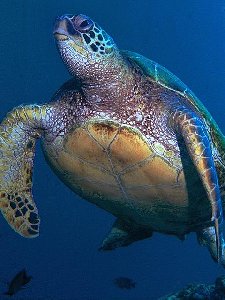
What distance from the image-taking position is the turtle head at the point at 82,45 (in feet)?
8.99

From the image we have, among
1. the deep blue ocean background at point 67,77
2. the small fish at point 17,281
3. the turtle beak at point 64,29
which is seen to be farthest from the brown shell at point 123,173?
the deep blue ocean background at point 67,77

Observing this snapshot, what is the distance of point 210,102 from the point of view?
3988 cm

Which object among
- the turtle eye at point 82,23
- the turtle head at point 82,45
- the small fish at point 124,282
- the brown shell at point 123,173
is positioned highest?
the turtle eye at point 82,23

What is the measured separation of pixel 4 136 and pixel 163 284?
40.7m

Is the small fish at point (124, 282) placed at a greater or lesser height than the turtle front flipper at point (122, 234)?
lesser

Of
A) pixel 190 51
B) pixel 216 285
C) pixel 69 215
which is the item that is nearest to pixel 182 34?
pixel 190 51

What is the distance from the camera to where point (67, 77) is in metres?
28.7

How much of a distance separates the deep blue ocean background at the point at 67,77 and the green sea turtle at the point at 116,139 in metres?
16.0

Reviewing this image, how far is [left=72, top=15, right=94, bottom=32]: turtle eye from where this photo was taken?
2783 mm

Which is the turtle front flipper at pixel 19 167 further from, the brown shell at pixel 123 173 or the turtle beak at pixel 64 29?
the turtle beak at pixel 64 29

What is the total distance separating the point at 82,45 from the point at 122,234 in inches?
119

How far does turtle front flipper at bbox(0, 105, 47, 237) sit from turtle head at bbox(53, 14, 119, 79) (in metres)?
0.79

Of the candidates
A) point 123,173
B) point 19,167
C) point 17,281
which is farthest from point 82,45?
point 17,281

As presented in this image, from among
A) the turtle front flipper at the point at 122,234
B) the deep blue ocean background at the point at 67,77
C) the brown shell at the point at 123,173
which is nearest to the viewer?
the brown shell at the point at 123,173
